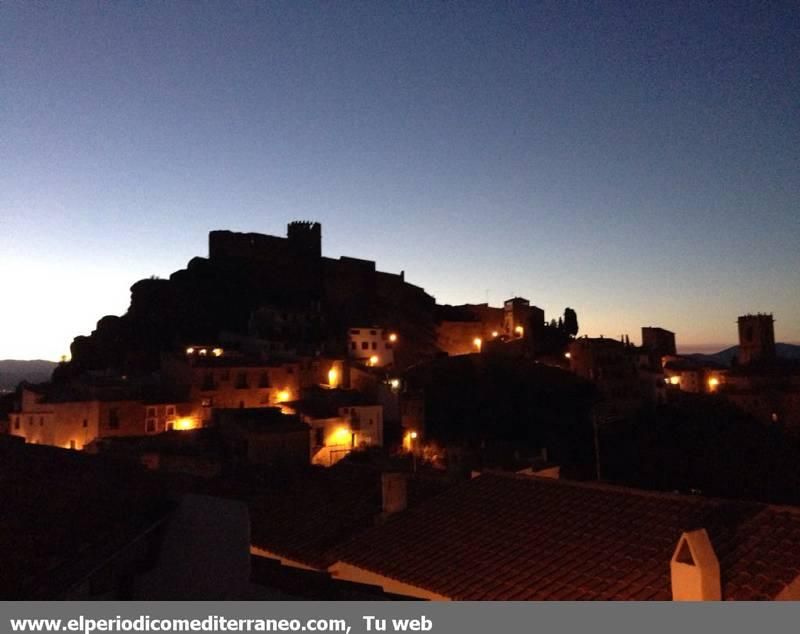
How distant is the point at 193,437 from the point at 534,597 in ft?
99.7

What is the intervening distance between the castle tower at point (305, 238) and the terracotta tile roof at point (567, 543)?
211 feet

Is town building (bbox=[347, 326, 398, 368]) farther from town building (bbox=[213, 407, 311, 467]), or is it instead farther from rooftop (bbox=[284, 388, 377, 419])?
town building (bbox=[213, 407, 311, 467])

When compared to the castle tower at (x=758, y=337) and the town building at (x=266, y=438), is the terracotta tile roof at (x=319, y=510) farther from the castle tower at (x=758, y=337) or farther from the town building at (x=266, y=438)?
the castle tower at (x=758, y=337)

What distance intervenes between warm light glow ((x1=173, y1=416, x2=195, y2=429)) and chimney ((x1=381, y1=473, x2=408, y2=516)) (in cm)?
2893

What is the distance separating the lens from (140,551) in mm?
6117

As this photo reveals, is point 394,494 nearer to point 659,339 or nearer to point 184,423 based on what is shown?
point 184,423

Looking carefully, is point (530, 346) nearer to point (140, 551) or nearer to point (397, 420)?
point (397, 420)

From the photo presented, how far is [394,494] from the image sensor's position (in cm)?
1341

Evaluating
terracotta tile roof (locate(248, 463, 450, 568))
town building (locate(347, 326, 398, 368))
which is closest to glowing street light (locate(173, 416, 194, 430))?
town building (locate(347, 326, 398, 368))

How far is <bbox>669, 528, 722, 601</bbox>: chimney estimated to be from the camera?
763 centimetres

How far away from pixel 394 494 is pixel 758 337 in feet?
246

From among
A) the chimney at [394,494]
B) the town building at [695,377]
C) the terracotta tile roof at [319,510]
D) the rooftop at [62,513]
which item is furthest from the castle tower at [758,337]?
the rooftop at [62,513]

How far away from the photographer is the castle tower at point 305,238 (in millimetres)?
75000
